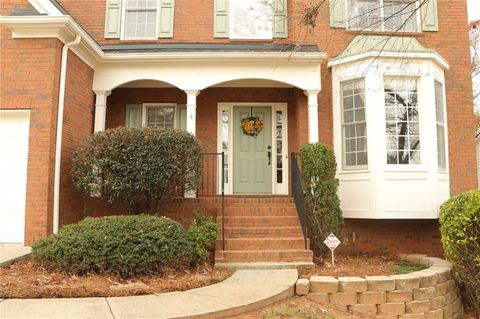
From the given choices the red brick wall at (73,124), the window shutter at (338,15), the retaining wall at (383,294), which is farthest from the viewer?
the window shutter at (338,15)

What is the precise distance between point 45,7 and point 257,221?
213 inches

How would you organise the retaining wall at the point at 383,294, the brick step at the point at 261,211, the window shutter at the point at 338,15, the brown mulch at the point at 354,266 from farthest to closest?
the window shutter at the point at 338,15 → the brick step at the point at 261,211 → the brown mulch at the point at 354,266 → the retaining wall at the point at 383,294

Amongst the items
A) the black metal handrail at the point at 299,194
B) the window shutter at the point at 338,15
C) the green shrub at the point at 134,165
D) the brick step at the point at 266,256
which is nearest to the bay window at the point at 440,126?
the window shutter at the point at 338,15

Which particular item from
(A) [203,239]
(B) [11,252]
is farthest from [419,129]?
(B) [11,252]

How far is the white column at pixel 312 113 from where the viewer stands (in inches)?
320

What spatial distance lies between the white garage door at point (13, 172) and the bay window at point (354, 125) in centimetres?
627

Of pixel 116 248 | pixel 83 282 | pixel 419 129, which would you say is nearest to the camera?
pixel 83 282

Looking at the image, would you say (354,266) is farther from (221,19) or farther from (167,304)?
(221,19)

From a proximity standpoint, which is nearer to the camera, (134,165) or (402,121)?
(134,165)

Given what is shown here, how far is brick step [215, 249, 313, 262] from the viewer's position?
6273 millimetres

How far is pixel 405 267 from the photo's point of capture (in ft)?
22.1

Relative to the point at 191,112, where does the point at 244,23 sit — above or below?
above

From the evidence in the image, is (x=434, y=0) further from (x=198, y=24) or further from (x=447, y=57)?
(x=198, y=24)

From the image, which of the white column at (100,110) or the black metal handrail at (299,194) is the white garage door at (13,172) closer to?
the white column at (100,110)
